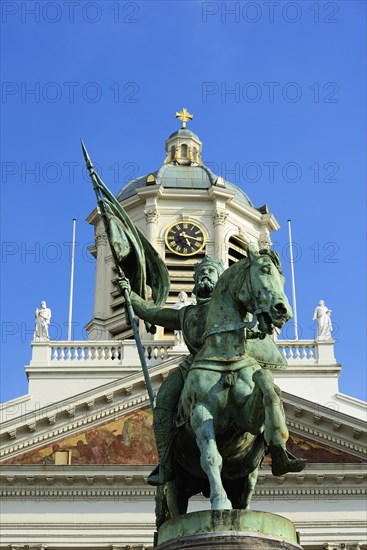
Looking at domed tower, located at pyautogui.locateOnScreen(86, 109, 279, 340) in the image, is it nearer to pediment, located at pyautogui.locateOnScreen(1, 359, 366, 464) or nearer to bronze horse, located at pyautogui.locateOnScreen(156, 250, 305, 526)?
pediment, located at pyautogui.locateOnScreen(1, 359, 366, 464)

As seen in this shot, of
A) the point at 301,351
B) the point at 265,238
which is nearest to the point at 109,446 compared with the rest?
the point at 301,351

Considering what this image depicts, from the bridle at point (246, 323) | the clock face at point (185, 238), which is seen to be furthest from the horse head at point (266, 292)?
the clock face at point (185, 238)

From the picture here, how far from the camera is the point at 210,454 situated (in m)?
7.64

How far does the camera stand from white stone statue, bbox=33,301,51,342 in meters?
38.4

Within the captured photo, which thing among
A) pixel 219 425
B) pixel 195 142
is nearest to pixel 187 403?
pixel 219 425

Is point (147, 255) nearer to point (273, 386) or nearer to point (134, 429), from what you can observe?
point (273, 386)

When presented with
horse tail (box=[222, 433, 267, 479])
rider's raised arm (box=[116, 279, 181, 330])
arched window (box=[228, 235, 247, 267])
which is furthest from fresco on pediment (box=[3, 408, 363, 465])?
horse tail (box=[222, 433, 267, 479])

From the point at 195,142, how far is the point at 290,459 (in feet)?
157

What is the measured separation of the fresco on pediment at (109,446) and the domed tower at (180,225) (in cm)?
1013

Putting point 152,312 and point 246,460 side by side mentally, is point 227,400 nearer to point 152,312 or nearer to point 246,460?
point 246,460

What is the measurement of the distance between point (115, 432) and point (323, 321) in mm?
8720

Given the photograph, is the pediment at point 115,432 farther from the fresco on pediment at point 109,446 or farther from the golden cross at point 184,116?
the golden cross at point 184,116

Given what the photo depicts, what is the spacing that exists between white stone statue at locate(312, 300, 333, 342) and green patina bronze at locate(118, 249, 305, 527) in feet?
101

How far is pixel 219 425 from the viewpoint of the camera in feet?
25.7
